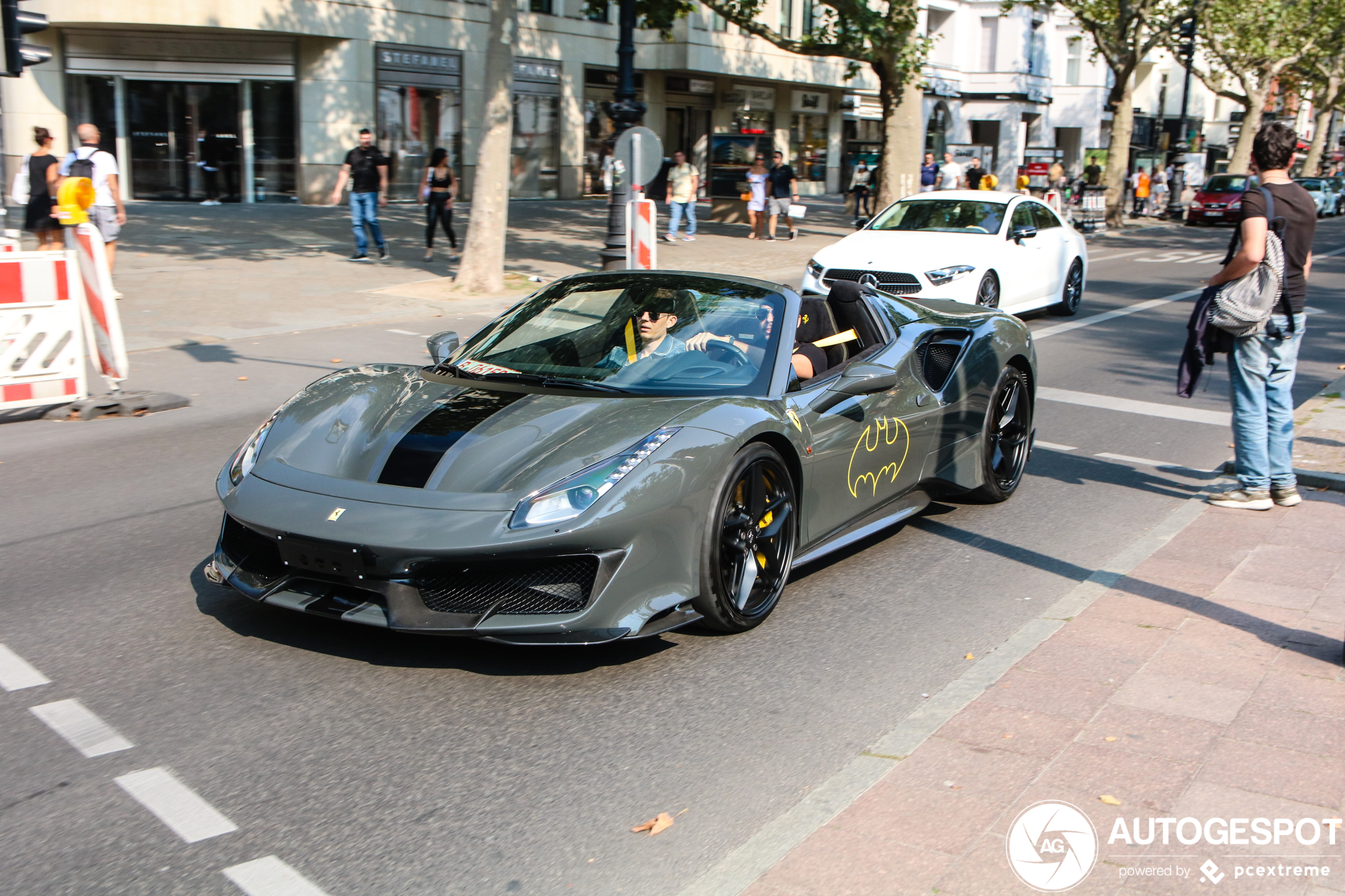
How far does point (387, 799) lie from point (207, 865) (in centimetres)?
53

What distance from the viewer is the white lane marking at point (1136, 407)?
31.7ft

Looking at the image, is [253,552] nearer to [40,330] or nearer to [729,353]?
[729,353]

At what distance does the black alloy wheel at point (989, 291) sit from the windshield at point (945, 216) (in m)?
0.79

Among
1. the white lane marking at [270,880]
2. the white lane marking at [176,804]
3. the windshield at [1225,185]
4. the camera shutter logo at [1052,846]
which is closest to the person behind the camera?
the white lane marking at [270,880]

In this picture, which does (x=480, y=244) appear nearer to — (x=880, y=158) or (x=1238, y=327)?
(x=1238, y=327)

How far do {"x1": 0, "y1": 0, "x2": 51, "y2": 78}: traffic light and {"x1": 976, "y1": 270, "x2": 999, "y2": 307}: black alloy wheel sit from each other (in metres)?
9.43

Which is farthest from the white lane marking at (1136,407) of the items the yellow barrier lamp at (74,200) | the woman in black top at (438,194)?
the woman in black top at (438,194)

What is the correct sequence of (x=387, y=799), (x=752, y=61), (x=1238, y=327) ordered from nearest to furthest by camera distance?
1. (x=387, y=799)
2. (x=1238, y=327)
3. (x=752, y=61)

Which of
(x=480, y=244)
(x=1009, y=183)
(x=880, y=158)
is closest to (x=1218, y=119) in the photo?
(x=1009, y=183)

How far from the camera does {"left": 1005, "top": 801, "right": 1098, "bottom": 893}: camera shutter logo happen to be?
10.4 ft

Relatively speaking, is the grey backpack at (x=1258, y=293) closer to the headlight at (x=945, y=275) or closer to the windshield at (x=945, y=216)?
the headlight at (x=945, y=275)

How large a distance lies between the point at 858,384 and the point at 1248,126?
172 feet

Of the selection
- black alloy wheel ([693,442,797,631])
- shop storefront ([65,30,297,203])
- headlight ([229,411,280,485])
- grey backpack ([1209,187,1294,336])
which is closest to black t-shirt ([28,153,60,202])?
headlight ([229,411,280,485])

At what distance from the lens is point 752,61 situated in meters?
39.6
